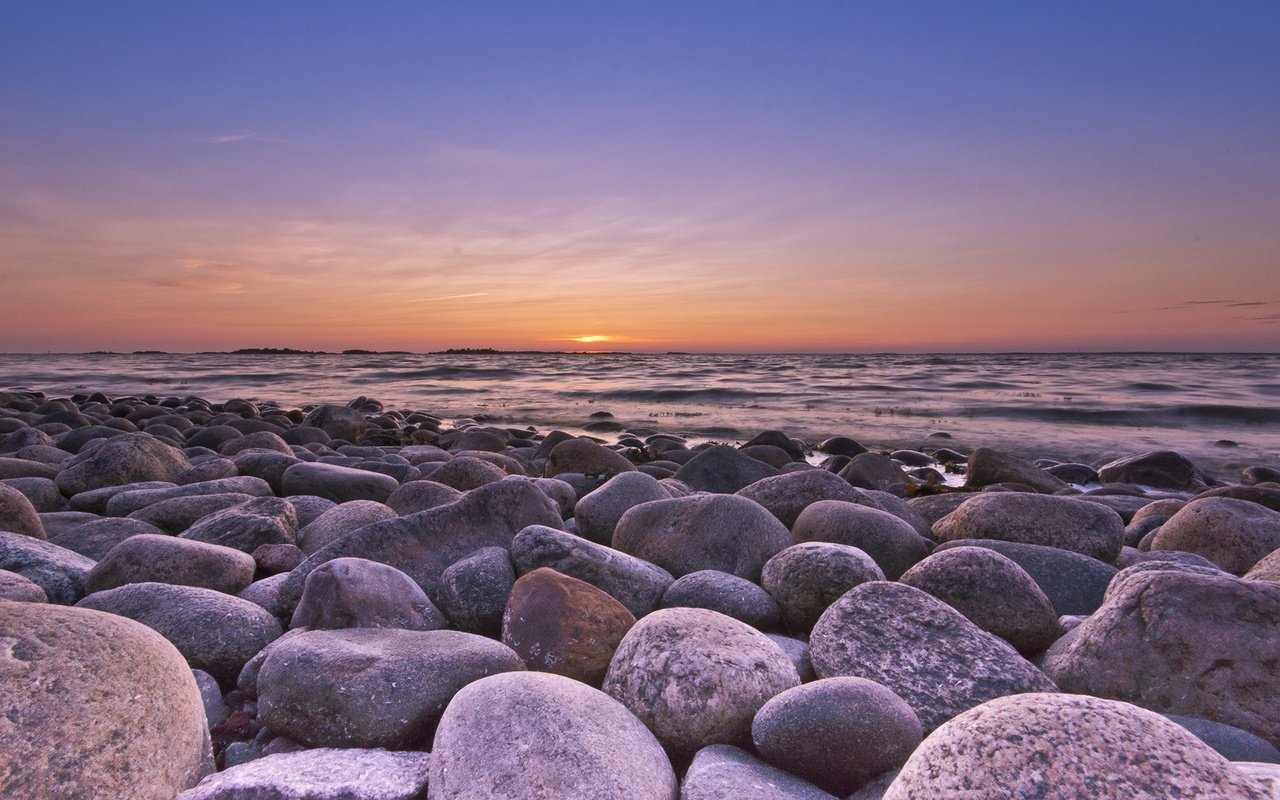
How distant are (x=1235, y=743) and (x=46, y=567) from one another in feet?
14.5

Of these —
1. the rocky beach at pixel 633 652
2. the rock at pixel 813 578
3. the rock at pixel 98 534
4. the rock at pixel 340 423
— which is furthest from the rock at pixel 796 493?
the rock at pixel 340 423

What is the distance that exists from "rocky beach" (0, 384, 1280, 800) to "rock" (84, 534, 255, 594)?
0.01 metres

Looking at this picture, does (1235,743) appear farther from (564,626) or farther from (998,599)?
(564,626)

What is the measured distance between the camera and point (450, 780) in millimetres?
1856

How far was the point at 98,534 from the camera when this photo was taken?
406cm

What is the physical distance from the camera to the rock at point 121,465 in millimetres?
5387

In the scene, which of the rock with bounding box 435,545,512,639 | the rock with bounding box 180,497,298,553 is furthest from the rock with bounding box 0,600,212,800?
the rock with bounding box 180,497,298,553

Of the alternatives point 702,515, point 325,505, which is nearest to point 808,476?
point 702,515

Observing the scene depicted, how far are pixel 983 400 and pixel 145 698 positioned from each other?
66.7 feet

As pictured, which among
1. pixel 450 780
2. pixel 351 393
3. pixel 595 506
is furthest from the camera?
pixel 351 393

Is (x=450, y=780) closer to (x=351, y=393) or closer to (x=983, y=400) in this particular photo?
(x=983, y=400)

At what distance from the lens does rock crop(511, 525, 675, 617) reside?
10.7 feet

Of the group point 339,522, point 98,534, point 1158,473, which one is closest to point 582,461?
point 339,522

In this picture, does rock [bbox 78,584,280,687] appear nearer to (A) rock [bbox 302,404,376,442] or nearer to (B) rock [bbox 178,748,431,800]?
(B) rock [bbox 178,748,431,800]
